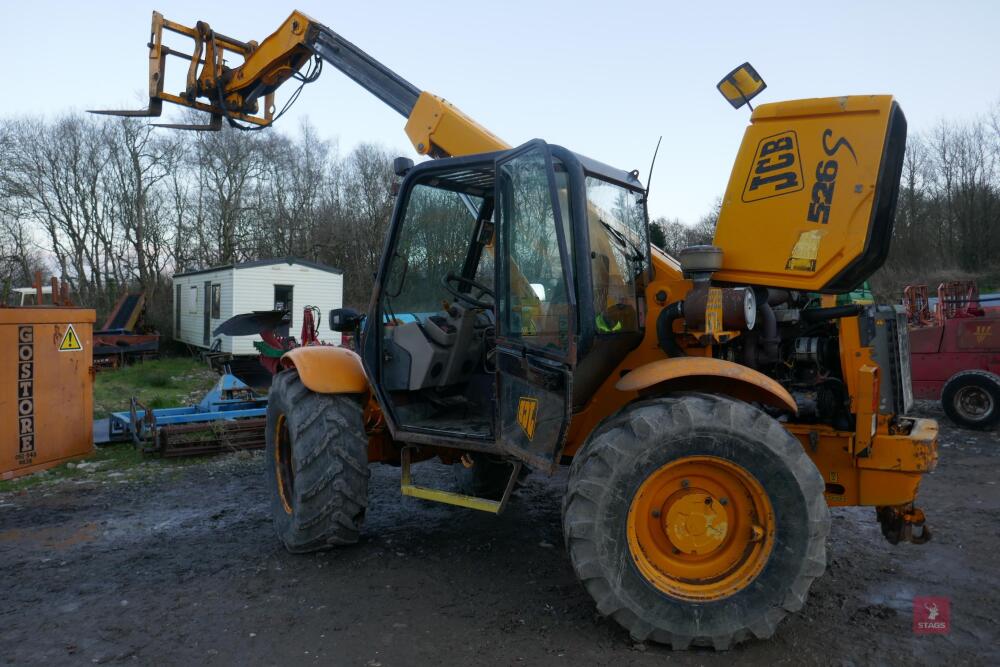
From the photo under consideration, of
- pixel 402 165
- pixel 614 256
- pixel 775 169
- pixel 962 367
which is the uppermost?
pixel 402 165

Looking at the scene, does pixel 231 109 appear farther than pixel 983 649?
Yes

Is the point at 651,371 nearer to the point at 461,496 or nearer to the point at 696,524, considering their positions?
the point at 696,524

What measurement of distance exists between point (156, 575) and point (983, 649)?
4442 millimetres

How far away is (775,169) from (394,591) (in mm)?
3164

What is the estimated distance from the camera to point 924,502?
5.76 metres

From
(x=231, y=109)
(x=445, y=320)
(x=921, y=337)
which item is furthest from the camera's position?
(x=921, y=337)

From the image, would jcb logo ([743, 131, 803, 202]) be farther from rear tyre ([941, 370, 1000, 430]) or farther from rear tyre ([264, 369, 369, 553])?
rear tyre ([941, 370, 1000, 430])

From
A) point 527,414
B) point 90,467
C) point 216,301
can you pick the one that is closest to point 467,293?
point 527,414

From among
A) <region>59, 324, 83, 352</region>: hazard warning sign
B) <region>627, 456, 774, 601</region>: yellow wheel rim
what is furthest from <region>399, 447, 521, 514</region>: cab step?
<region>59, 324, 83, 352</region>: hazard warning sign

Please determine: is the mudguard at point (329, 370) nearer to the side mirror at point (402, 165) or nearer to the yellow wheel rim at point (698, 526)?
the side mirror at point (402, 165)

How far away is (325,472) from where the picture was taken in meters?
4.30

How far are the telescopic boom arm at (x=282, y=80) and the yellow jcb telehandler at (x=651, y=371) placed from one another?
433mm

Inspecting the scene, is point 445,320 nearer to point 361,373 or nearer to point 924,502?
point 361,373

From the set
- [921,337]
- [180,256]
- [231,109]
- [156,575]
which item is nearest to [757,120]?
[156,575]
